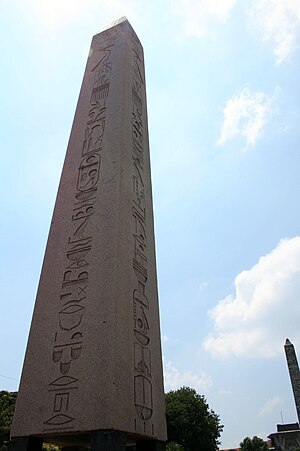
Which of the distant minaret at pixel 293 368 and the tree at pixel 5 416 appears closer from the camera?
the tree at pixel 5 416

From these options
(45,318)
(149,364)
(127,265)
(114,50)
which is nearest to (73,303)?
(45,318)

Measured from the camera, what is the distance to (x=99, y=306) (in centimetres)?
397

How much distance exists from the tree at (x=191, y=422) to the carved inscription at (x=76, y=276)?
19225 mm

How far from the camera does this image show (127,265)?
4465mm

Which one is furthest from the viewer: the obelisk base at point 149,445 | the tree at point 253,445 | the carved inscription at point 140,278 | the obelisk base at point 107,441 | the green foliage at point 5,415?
the tree at point 253,445

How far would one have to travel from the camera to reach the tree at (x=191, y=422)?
2102 centimetres

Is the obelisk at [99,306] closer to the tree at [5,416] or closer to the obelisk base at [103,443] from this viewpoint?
the obelisk base at [103,443]

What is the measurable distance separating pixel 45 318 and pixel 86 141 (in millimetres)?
2601

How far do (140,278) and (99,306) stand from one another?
0.84m

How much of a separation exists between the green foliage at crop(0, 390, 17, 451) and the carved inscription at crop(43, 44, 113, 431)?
15066 mm

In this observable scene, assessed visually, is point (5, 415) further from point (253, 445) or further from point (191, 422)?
point (253, 445)

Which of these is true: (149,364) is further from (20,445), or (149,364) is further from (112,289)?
(20,445)

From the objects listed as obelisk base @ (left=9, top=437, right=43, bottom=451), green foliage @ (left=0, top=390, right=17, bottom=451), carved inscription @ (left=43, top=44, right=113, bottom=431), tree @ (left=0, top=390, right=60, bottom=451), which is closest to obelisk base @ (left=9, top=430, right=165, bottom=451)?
obelisk base @ (left=9, top=437, right=43, bottom=451)

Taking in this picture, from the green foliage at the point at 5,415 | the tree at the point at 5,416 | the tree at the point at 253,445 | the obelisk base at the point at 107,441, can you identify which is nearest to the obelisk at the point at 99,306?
the obelisk base at the point at 107,441
